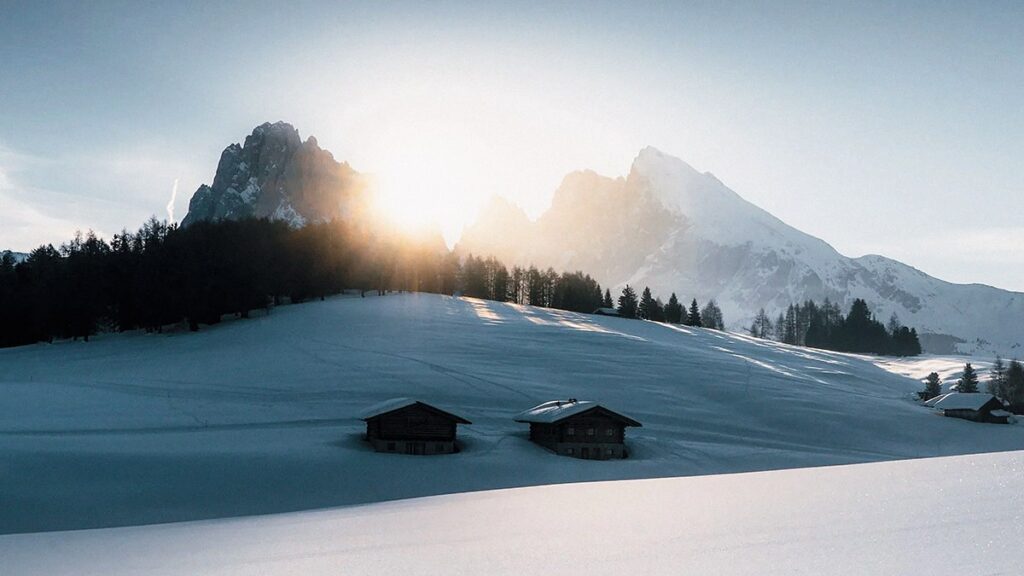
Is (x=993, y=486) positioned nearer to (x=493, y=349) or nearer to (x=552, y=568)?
(x=552, y=568)

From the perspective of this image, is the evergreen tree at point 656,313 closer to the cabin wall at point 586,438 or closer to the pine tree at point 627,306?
the pine tree at point 627,306

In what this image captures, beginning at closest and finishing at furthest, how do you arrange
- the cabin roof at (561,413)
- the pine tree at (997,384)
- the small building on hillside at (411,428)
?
the small building on hillside at (411,428), the cabin roof at (561,413), the pine tree at (997,384)

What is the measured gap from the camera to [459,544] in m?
15.0

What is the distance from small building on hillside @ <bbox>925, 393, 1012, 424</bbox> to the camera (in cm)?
7312

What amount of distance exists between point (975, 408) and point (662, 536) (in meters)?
73.1

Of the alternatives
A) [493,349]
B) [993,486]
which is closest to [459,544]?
[993,486]

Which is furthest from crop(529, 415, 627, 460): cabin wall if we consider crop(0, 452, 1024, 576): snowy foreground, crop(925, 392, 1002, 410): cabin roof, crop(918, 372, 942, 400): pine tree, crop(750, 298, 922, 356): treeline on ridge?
crop(750, 298, 922, 356): treeline on ridge

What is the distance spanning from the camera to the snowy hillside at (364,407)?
1448 inches

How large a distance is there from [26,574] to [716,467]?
40776 millimetres

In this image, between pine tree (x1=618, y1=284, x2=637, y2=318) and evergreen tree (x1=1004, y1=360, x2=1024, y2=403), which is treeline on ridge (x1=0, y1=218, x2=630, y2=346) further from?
evergreen tree (x1=1004, y1=360, x2=1024, y2=403)

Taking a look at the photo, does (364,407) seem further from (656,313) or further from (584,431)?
(656,313)

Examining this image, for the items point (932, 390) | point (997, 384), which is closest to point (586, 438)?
point (932, 390)

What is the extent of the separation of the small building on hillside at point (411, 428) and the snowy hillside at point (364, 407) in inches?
62.2

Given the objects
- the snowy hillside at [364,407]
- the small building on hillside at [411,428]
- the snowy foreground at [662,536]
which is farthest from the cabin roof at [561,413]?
the snowy foreground at [662,536]
